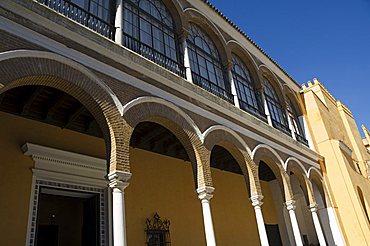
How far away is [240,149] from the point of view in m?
9.23

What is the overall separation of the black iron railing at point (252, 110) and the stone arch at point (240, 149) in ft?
7.61

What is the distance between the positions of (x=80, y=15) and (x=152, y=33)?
8.24 ft

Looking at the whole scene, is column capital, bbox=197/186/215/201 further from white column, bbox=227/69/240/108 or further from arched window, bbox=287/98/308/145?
arched window, bbox=287/98/308/145

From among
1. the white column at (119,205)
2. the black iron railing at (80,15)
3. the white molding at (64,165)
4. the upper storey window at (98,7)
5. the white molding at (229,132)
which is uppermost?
the upper storey window at (98,7)

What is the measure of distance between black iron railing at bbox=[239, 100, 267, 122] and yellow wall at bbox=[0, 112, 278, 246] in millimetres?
2874

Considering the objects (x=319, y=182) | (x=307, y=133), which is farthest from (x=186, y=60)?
(x=307, y=133)

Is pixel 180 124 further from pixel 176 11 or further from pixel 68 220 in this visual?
pixel 68 220

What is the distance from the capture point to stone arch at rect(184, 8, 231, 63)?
10.9 meters

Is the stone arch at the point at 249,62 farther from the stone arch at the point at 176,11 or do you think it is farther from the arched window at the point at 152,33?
the arched window at the point at 152,33

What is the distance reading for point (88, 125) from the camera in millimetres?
8250

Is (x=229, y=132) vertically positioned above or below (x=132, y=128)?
above

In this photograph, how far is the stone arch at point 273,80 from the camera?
46.9 feet

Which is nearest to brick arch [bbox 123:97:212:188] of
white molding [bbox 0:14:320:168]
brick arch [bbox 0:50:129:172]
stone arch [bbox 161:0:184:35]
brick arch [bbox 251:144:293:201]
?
white molding [bbox 0:14:320:168]

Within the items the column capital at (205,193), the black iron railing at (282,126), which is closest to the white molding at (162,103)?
the column capital at (205,193)
